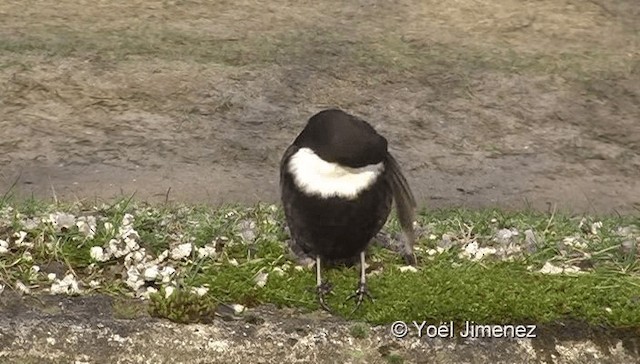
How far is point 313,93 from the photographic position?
27.6 feet

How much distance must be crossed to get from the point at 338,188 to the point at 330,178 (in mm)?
51

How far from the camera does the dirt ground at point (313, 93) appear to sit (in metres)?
7.04

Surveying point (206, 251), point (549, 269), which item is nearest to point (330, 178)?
point (206, 251)

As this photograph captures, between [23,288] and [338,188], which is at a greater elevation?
[338,188]

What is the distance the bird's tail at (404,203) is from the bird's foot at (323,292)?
443 mm

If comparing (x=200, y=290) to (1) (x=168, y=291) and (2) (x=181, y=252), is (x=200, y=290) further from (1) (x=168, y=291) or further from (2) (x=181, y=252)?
(2) (x=181, y=252)

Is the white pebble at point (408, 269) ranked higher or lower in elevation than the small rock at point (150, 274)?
lower

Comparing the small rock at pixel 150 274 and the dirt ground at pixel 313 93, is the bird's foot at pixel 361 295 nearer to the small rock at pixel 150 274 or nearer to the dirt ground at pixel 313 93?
the small rock at pixel 150 274

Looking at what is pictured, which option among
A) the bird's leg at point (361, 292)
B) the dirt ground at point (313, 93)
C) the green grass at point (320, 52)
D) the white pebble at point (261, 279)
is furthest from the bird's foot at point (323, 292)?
the green grass at point (320, 52)

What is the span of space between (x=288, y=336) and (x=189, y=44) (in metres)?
5.45

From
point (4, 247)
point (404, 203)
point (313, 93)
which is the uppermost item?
point (404, 203)

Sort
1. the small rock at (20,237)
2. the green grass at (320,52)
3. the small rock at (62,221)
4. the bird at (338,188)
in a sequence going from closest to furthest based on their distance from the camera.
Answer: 1. the bird at (338,188)
2. the small rock at (20,237)
3. the small rock at (62,221)
4. the green grass at (320,52)

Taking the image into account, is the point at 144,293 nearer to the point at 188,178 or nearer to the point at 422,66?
the point at 188,178

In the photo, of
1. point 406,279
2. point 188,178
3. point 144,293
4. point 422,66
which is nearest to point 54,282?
point 144,293
